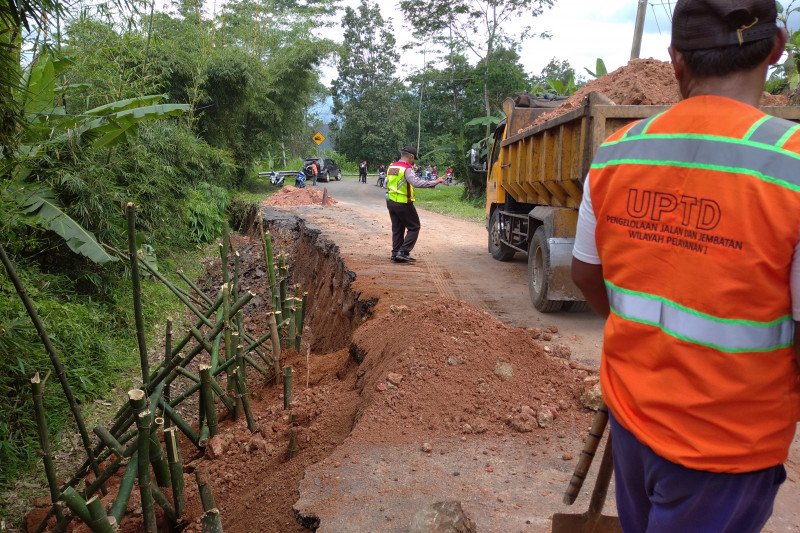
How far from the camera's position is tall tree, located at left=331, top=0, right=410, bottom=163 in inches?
1890

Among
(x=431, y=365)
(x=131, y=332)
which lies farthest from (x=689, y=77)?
(x=131, y=332)

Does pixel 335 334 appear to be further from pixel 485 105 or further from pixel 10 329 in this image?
pixel 485 105

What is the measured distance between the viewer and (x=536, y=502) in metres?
3.12

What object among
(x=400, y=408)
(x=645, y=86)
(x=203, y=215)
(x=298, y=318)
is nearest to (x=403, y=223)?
(x=298, y=318)

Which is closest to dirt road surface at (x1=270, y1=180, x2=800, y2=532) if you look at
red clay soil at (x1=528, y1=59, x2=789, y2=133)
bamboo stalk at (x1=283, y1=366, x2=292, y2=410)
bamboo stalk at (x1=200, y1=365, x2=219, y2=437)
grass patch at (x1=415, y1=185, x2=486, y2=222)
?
bamboo stalk at (x1=200, y1=365, x2=219, y2=437)

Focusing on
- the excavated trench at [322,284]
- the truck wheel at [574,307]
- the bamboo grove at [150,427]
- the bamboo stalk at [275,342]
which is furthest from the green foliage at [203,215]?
the bamboo grove at [150,427]

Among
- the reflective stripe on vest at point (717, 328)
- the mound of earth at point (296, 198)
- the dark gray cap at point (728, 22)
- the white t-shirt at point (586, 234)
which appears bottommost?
the mound of earth at point (296, 198)

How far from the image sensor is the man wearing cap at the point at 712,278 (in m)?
1.33

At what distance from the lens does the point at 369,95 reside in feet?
161

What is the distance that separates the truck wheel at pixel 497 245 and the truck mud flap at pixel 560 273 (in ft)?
11.1

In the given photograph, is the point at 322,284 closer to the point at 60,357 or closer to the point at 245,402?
the point at 60,357

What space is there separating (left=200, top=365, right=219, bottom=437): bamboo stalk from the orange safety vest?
102 inches

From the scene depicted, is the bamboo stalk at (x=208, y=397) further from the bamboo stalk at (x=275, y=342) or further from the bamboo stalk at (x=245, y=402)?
the bamboo stalk at (x=275, y=342)

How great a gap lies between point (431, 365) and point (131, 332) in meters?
4.77
